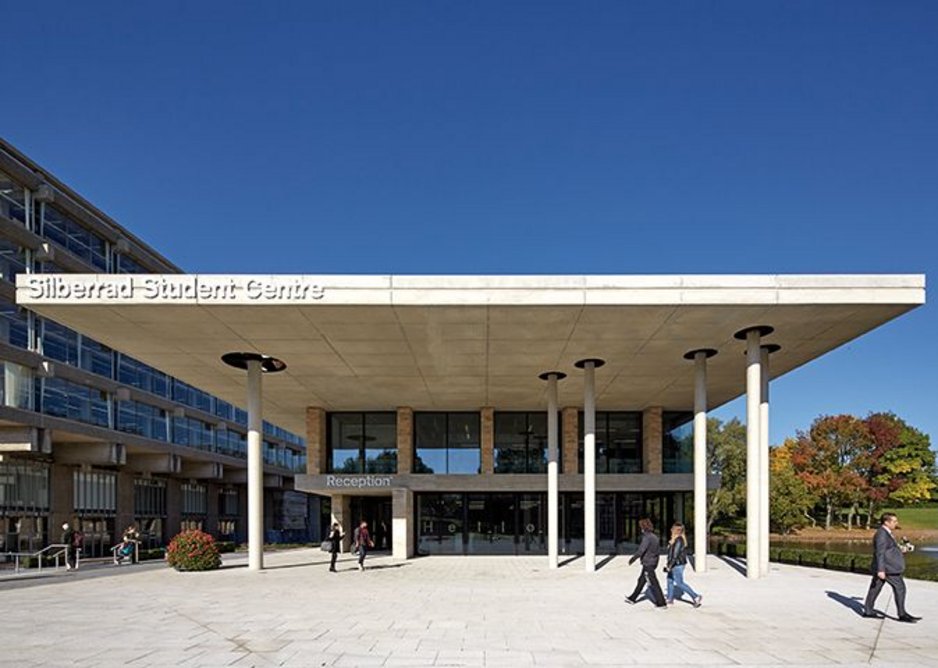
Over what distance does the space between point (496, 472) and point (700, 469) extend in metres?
11.4

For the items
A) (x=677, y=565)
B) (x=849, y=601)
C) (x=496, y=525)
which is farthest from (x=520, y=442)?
(x=849, y=601)

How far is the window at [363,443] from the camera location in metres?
32.8

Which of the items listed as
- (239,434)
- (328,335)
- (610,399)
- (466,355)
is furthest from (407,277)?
(239,434)

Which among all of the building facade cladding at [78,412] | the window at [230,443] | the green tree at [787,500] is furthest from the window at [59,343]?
the green tree at [787,500]

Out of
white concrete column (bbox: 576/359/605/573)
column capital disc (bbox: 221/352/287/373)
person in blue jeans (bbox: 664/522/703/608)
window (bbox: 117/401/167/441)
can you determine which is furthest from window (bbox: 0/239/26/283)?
person in blue jeans (bbox: 664/522/703/608)

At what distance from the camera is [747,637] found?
11.6 metres

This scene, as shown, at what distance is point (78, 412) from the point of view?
137 ft

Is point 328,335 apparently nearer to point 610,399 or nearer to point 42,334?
point 610,399

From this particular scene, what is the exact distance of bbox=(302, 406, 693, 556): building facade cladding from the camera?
101ft

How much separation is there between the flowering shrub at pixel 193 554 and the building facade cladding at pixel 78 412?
621 inches

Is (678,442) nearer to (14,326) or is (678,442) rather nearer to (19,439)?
(19,439)

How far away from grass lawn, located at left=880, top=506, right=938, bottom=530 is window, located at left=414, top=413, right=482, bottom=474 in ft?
188

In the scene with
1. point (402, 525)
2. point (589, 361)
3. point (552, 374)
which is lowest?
point (402, 525)

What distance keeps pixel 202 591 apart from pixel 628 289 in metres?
12.0
